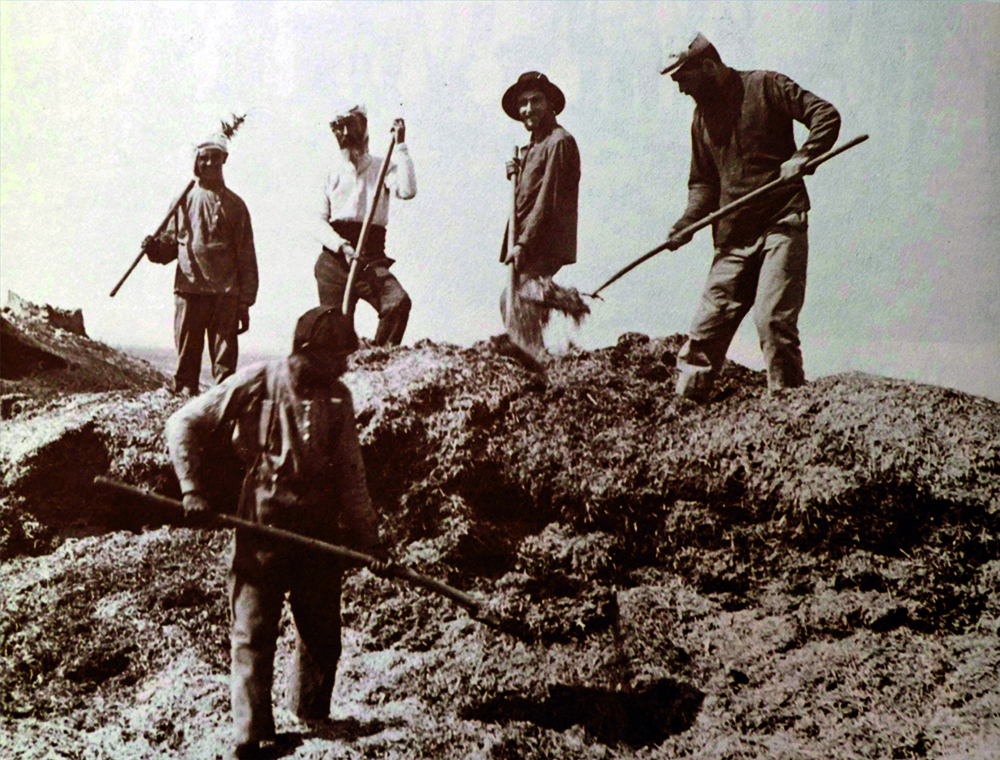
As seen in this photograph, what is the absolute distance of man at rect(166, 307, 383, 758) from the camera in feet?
15.0

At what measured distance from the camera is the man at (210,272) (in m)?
6.06

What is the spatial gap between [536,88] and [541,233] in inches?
34.6

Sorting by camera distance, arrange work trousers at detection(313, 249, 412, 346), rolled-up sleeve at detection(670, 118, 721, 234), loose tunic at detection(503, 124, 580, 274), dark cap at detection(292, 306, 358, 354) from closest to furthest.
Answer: dark cap at detection(292, 306, 358, 354)
rolled-up sleeve at detection(670, 118, 721, 234)
loose tunic at detection(503, 124, 580, 274)
work trousers at detection(313, 249, 412, 346)

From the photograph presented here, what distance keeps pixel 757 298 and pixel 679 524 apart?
128 cm

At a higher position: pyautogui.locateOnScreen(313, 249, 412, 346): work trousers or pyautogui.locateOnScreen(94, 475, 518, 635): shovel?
pyautogui.locateOnScreen(313, 249, 412, 346): work trousers

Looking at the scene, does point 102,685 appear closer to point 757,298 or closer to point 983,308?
point 757,298

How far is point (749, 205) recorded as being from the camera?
215 inches

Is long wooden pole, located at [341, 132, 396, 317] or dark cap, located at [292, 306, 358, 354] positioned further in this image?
long wooden pole, located at [341, 132, 396, 317]

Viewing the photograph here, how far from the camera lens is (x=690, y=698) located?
466 cm

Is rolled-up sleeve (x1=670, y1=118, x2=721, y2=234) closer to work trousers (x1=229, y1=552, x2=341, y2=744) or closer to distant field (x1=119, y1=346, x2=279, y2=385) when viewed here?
work trousers (x1=229, y1=552, x2=341, y2=744)

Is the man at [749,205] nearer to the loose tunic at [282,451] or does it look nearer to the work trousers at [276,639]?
the loose tunic at [282,451]

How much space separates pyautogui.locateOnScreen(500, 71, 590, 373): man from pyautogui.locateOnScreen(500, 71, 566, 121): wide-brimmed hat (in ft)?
0.04

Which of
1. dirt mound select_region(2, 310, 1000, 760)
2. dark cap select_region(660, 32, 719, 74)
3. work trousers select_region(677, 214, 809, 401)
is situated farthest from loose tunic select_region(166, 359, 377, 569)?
dark cap select_region(660, 32, 719, 74)

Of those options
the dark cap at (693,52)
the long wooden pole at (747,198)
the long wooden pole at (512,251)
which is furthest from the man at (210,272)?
the dark cap at (693,52)
